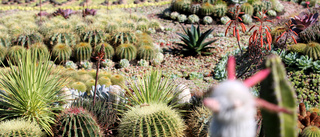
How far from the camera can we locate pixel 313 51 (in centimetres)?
660

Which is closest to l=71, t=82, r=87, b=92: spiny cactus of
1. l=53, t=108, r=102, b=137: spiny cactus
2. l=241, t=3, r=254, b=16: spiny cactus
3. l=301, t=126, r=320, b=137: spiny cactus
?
l=53, t=108, r=102, b=137: spiny cactus

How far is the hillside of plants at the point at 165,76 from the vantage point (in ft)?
2.87

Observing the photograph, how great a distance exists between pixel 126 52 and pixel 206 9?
15.7 ft

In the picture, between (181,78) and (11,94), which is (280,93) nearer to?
(11,94)

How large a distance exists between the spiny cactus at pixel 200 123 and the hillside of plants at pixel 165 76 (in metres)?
0.01

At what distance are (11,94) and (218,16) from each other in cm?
916

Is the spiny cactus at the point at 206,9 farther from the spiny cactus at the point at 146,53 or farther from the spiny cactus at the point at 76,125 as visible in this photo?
the spiny cactus at the point at 76,125

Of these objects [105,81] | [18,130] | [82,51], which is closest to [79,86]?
[105,81]

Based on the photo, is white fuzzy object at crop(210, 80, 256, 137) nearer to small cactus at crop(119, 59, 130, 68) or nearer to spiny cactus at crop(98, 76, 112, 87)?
spiny cactus at crop(98, 76, 112, 87)

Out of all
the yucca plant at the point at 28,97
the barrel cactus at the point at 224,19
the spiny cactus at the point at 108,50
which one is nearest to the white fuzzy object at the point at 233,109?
the yucca plant at the point at 28,97

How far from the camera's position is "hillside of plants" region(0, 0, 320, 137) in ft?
2.87

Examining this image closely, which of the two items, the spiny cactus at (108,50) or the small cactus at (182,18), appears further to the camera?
the small cactus at (182,18)

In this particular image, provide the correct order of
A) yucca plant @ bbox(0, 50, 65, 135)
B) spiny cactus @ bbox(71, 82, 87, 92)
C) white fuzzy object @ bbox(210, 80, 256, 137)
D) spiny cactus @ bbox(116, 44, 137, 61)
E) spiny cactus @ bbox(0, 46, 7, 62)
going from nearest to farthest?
white fuzzy object @ bbox(210, 80, 256, 137) → yucca plant @ bbox(0, 50, 65, 135) → spiny cactus @ bbox(71, 82, 87, 92) → spiny cactus @ bbox(0, 46, 7, 62) → spiny cactus @ bbox(116, 44, 137, 61)

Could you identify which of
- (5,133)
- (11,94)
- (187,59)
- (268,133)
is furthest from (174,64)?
(268,133)
